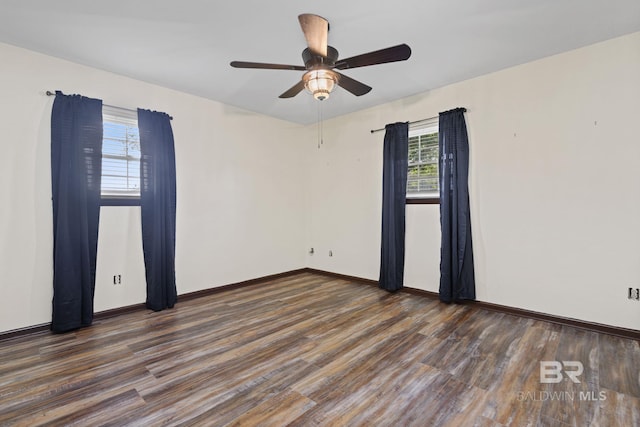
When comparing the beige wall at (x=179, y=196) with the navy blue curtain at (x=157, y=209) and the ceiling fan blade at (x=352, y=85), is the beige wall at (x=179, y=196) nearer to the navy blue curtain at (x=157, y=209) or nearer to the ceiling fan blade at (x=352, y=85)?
the navy blue curtain at (x=157, y=209)

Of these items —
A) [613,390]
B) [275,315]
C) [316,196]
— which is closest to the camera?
[613,390]

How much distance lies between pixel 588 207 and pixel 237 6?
12.3 ft

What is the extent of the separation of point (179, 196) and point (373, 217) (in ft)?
9.56

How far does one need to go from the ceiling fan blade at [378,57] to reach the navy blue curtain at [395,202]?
2172 millimetres

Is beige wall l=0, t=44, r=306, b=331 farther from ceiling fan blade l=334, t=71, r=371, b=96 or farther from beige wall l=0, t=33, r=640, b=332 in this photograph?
ceiling fan blade l=334, t=71, r=371, b=96

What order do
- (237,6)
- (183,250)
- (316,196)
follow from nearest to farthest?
(237,6) → (183,250) → (316,196)

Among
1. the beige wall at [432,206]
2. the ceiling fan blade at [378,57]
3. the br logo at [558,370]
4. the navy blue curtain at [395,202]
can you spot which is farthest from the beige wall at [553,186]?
the ceiling fan blade at [378,57]

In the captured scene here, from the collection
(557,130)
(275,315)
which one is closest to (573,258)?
(557,130)

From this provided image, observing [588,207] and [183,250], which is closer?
[588,207]

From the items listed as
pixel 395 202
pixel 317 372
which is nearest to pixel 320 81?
pixel 317 372

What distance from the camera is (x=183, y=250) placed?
408 cm

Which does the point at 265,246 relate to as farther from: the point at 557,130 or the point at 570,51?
the point at 570,51

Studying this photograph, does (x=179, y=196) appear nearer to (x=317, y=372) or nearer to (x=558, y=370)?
(x=317, y=372)

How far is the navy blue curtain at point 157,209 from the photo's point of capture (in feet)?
11.9
